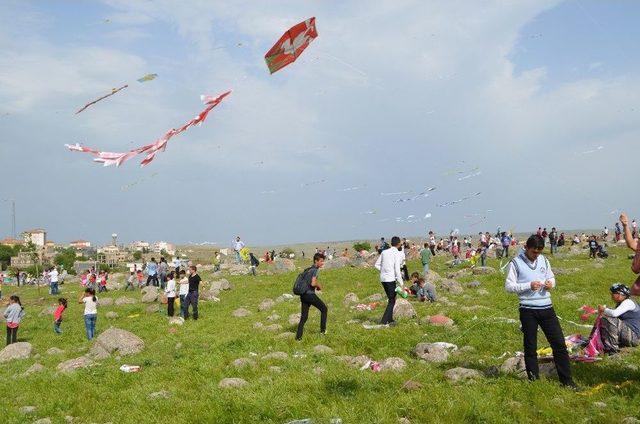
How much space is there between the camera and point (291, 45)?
9812mm

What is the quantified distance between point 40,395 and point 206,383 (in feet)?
11.4

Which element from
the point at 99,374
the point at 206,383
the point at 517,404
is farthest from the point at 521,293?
the point at 99,374

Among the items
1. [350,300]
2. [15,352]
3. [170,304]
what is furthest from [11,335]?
[350,300]

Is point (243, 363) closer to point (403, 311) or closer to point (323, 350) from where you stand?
point (323, 350)

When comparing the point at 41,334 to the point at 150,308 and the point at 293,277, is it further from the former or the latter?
the point at 293,277

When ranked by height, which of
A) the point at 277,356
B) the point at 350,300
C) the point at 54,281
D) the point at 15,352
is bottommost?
the point at 15,352

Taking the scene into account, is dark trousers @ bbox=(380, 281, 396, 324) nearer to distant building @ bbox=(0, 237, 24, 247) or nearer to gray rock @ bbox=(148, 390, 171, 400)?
gray rock @ bbox=(148, 390, 171, 400)

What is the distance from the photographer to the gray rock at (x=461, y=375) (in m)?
9.23

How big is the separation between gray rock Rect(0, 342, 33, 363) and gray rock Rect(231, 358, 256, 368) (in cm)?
890

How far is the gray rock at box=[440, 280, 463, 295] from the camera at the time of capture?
2269cm

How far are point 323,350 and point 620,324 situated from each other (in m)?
6.26

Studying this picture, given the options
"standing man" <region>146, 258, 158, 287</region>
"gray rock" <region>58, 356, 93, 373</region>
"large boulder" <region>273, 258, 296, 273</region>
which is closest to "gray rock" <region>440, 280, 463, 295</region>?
"gray rock" <region>58, 356, 93, 373</region>

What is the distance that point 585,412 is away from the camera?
23.8 feet

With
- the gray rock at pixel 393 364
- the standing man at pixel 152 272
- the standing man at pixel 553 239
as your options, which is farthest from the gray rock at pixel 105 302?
the standing man at pixel 553 239
